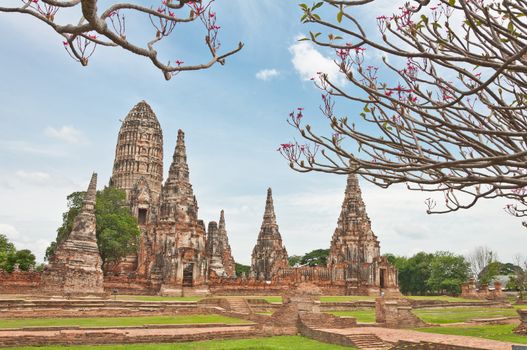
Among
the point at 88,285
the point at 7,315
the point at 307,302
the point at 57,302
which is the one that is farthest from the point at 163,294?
the point at 307,302

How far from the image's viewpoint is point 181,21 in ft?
17.0

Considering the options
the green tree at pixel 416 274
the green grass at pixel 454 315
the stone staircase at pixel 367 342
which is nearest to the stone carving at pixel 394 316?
the green grass at pixel 454 315

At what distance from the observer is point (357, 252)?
46062 mm

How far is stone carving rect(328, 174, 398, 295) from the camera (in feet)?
142

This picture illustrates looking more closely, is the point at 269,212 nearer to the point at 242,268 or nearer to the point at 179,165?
the point at 179,165

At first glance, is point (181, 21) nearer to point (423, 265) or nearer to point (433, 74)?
point (433, 74)

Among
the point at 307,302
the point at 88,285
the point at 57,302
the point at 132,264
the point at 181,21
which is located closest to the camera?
the point at 181,21

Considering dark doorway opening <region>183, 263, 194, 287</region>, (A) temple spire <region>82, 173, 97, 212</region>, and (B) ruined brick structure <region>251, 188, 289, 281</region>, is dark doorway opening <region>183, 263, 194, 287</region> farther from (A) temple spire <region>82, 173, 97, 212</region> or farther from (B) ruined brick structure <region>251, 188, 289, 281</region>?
(B) ruined brick structure <region>251, 188, 289, 281</region>

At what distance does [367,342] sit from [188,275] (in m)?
20.6

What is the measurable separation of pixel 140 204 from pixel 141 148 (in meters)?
7.59

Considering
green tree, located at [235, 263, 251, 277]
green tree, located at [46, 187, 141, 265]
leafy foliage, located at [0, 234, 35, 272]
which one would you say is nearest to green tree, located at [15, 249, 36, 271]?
leafy foliage, located at [0, 234, 35, 272]

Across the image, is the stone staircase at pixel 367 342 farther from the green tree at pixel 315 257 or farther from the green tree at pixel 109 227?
the green tree at pixel 315 257

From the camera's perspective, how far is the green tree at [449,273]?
192ft

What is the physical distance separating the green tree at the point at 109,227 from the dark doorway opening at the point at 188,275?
7067mm
